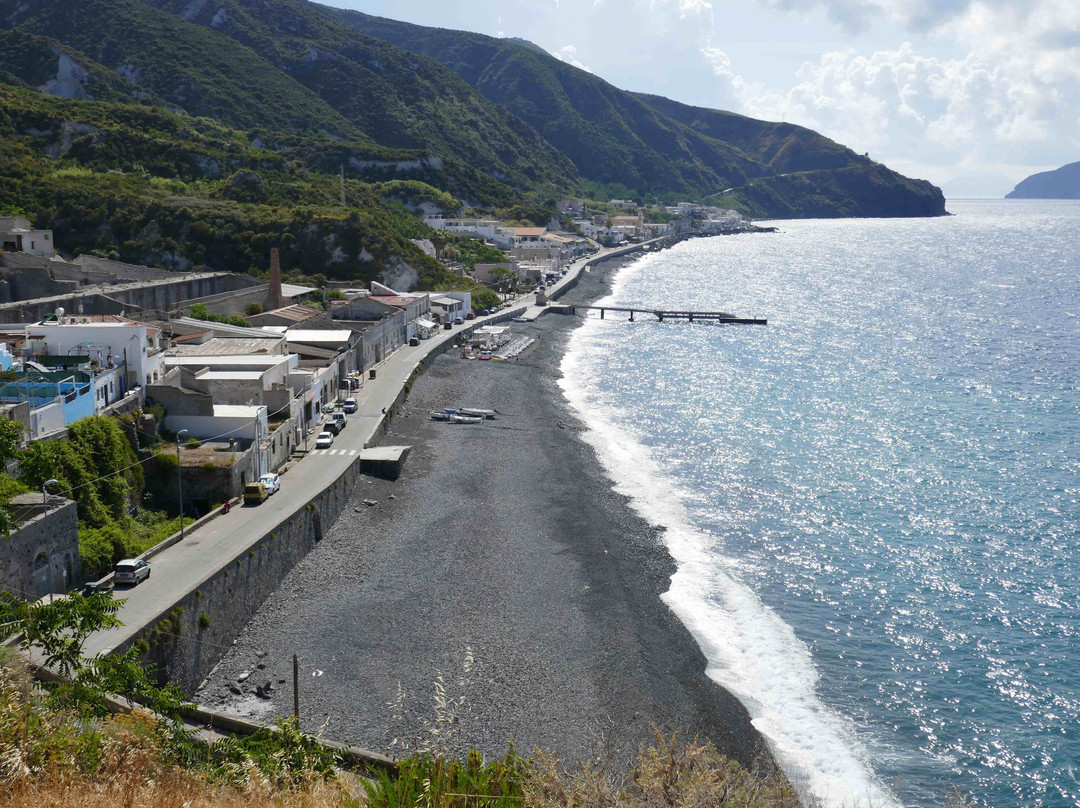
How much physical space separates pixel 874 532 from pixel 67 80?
11125cm

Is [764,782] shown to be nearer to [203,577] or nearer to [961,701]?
[961,701]

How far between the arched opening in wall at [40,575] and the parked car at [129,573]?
1414mm

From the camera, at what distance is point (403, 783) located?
35.6 feet

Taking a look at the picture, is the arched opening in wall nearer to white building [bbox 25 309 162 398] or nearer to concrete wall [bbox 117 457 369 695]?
concrete wall [bbox 117 457 369 695]

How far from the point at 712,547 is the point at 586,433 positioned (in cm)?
1466

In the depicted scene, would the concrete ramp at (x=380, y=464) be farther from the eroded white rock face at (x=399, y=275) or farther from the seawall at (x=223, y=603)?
the eroded white rock face at (x=399, y=275)

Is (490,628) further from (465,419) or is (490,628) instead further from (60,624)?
(465,419)

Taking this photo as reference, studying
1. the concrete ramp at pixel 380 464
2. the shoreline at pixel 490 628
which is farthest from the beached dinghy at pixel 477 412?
the concrete ramp at pixel 380 464

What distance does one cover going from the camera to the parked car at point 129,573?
21.4 meters

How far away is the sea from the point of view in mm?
20719

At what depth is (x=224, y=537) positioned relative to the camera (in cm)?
2498

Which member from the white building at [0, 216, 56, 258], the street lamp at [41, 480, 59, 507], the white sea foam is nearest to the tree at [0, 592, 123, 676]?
the street lamp at [41, 480, 59, 507]

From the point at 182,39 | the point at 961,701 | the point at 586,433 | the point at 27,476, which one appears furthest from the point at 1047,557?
the point at 182,39

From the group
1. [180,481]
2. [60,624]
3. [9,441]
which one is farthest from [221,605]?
[60,624]
